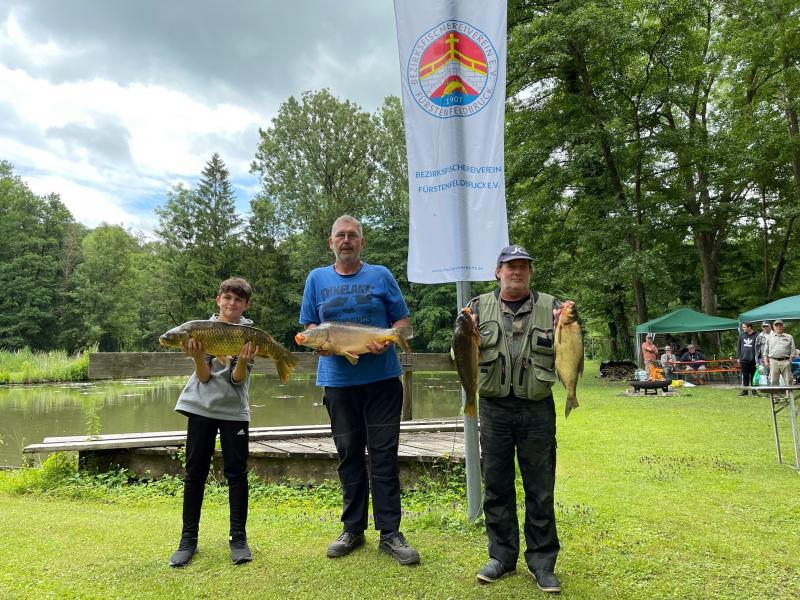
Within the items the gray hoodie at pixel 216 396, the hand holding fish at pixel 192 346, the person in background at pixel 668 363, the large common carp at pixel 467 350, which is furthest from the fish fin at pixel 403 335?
the person in background at pixel 668 363

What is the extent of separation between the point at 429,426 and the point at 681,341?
23.1m

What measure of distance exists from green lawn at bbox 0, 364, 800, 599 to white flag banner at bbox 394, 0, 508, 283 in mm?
2102

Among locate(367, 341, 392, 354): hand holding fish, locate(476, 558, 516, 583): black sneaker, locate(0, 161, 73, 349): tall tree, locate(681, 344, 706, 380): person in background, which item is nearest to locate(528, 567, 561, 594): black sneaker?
locate(476, 558, 516, 583): black sneaker

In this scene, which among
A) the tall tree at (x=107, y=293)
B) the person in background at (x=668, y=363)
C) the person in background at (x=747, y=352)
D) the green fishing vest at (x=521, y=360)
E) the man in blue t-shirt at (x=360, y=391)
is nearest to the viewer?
the green fishing vest at (x=521, y=360)

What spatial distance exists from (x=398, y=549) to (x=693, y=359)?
19593 mm

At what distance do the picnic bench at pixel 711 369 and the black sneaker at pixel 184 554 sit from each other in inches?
721

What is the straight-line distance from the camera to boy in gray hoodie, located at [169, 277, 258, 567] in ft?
11.9

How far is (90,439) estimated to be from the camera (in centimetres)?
639

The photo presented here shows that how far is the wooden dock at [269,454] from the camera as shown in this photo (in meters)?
5.70

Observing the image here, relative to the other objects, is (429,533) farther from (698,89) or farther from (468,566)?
(698,89)

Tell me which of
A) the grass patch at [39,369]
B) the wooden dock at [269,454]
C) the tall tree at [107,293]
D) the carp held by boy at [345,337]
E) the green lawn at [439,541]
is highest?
the tall tree at [107,293]

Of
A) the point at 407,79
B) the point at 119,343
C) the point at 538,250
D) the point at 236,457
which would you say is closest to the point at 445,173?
the point at 407,79

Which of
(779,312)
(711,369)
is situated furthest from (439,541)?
(711,369)

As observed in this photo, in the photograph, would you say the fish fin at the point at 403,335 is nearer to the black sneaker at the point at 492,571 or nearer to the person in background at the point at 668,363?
the black sneaker at the point at 492,571
